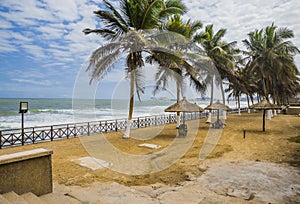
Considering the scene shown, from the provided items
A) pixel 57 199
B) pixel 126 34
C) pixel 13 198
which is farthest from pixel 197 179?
pixel 126 34

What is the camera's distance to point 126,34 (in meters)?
11.0

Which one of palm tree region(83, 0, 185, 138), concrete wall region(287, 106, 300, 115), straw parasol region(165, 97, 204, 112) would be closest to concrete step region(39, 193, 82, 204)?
palm tree region(83, 0, 185, 138)

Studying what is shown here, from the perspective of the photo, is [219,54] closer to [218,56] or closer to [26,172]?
[218,56]

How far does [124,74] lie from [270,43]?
18023 millimetres

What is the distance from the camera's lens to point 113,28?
37.3 ft

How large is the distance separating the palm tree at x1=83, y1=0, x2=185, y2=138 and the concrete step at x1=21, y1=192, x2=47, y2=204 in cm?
814

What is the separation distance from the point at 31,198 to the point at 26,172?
0.42 meters

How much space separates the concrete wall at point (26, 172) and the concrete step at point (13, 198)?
0.10 metres

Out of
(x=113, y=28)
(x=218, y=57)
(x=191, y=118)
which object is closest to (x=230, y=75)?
(x=218, y=57)

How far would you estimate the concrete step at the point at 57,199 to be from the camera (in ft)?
11.5

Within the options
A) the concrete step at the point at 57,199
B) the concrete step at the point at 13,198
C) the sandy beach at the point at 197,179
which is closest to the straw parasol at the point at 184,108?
the sandy beach at the point at 197,179

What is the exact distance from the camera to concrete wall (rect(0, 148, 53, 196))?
3297 millimetres

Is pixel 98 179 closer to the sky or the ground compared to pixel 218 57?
closer to the ground

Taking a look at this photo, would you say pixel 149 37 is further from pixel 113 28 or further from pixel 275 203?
pixel 275 203
